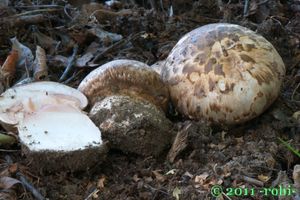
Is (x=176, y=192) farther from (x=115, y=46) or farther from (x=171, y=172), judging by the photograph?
(x=115, y=46)

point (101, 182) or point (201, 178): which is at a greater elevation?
point (201, 178)

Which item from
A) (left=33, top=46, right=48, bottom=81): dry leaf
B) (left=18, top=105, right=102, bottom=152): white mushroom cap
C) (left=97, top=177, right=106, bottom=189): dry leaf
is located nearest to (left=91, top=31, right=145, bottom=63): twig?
(left=33, top=46, right=48, bottom=81): dry leaf

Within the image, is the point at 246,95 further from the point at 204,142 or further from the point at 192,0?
the point at 192,0

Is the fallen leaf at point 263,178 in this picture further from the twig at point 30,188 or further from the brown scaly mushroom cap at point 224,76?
the twig at point 30,188

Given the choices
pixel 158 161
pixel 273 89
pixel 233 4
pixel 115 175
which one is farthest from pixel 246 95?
pixel 233 4

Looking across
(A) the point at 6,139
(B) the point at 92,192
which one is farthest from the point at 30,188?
(A) the point at 6,139

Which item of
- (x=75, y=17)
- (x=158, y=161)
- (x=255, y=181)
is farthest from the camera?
(x=75, y=17)

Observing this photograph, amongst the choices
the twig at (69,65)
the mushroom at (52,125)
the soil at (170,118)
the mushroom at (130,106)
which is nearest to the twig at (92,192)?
the soil at (170,118)
